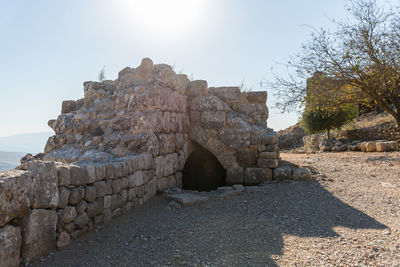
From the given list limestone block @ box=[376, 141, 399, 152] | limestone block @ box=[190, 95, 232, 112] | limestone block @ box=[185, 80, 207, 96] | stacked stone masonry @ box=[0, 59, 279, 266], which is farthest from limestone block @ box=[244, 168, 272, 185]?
limestone block @ box=[376, 141, 399, 152]

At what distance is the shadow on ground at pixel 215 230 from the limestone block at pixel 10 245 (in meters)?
0.26

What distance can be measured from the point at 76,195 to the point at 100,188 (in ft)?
1.46

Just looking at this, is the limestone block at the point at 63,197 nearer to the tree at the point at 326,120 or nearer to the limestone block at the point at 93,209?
the limestone block at the point at 93,209

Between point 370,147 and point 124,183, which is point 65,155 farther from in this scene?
point 370,147

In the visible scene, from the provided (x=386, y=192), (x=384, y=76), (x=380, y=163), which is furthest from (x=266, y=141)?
(x=384, y=76)

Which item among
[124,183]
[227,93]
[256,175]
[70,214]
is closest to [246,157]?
[256,175]

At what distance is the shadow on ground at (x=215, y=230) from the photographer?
310 cm

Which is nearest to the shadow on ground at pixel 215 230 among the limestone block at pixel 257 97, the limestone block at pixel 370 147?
the limestone block at pixel 257 97

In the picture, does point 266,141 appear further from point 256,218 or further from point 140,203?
point 140,203

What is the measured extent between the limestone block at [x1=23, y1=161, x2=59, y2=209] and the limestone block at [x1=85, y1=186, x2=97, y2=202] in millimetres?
489

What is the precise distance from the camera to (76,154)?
481 cm

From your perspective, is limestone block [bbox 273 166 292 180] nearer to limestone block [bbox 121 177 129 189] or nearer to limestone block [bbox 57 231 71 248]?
limestone block [bbox 121 177 129 189]

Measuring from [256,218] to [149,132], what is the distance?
2292mm

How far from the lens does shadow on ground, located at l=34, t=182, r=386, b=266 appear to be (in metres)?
3.10
